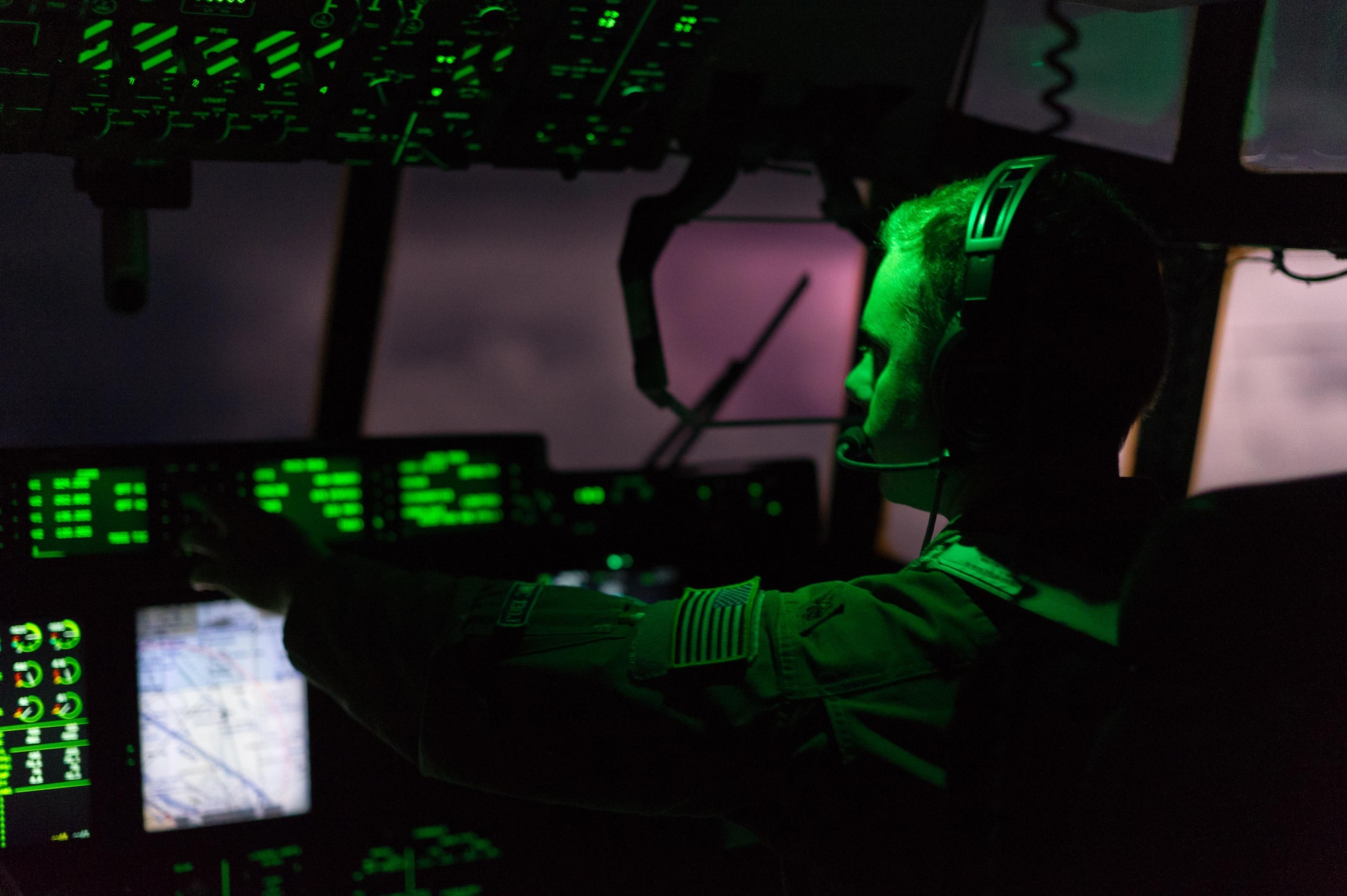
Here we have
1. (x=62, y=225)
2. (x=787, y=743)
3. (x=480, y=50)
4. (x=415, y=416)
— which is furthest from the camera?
(x=415, y=416)

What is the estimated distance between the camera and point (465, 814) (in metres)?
1.31

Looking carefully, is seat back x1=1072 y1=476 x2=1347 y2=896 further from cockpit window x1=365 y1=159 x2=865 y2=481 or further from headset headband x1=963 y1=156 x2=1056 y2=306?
cockpit window x1=365 y1=159 x2=865 y2=481

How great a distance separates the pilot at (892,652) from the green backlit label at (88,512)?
0.52m

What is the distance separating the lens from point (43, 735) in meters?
1.17

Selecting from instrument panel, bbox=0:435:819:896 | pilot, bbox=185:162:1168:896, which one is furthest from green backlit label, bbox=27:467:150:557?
pilot, bbox=185:162:1168:896

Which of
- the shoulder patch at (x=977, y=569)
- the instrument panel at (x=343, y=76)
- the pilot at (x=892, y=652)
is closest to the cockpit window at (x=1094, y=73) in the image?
the instrument panel at (x=343, y=76)

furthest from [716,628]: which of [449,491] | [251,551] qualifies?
[449,491]

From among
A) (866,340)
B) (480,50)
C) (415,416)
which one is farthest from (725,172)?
(415,416)

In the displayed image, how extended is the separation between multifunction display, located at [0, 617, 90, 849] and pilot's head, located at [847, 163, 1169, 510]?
968 millimetres

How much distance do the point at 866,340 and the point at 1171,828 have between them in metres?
0.41

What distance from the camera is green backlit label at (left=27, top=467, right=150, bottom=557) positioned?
3.78 ft

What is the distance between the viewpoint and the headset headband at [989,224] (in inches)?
27.7

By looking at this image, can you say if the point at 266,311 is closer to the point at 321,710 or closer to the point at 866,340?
the point at 321,710

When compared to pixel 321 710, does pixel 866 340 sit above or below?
above
